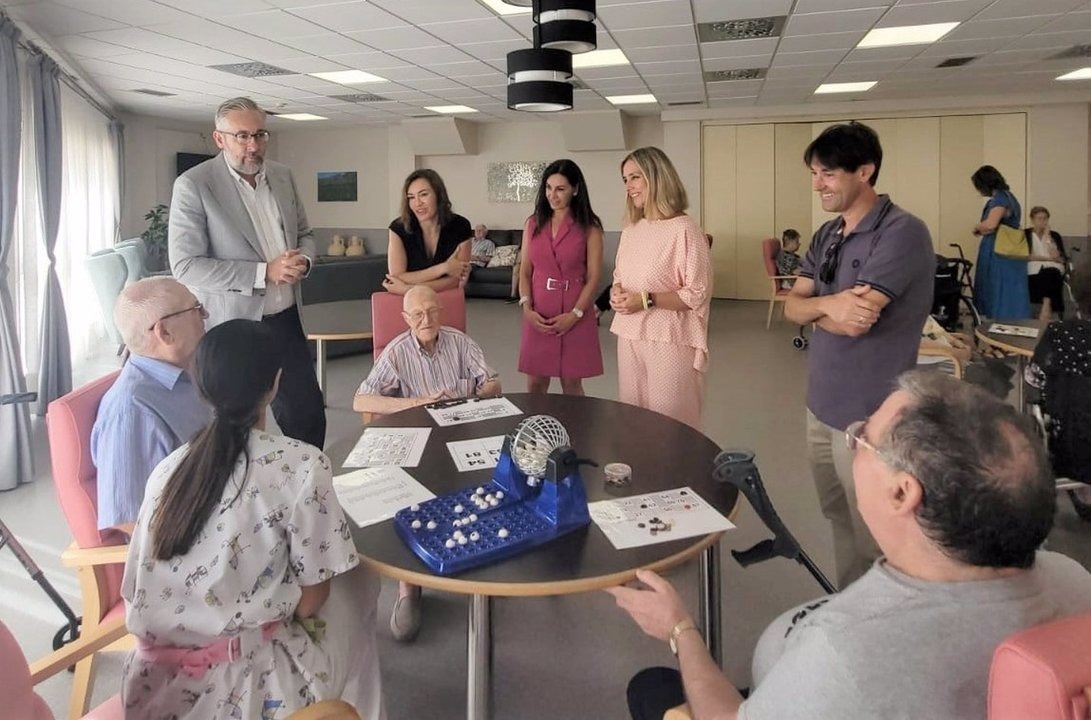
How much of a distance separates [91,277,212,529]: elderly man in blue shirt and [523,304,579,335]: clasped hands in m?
1.62

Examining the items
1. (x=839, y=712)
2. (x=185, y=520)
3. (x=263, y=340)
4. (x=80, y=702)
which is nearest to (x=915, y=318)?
(x=839, y=712)

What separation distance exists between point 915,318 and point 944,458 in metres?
1.31

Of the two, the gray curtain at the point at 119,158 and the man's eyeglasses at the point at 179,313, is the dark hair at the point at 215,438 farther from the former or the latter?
the gray curtain at the point at 119,158

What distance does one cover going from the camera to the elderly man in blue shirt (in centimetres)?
163

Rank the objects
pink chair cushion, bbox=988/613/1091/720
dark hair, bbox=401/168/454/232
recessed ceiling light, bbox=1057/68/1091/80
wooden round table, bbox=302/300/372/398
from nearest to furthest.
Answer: pink chair cushion, bbox=988/613/1091/720 < dark hair, bbox=401/168/454/232 < wooden round table, bbox=302/300/372/398 < recessed ceiling light, bbox=1057/68/1091/80

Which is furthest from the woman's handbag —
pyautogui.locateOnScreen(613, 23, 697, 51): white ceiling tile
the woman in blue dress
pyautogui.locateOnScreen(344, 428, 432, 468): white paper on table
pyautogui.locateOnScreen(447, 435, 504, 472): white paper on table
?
pyautogui.locateOnScreen(344, 428, 432, 468): white paper on table

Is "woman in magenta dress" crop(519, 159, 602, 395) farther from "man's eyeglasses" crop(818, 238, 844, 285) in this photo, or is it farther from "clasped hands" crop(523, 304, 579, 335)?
"man's eyeglasses" crop(818, 238, 844, 285)

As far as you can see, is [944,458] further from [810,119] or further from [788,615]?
[810,119]

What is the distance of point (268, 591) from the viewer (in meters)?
1.33

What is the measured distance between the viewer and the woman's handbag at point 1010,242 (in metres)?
6.40

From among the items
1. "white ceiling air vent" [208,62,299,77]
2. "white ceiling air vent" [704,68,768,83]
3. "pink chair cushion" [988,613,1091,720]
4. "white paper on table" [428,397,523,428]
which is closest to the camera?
"pink chair cushion" [988,613,1091,720]

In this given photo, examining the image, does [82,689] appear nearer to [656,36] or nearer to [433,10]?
[433,10]

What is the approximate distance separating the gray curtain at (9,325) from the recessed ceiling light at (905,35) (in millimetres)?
6259

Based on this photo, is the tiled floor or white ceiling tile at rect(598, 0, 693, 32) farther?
white ceiling tile at rect(598, 0, 693, 32)
